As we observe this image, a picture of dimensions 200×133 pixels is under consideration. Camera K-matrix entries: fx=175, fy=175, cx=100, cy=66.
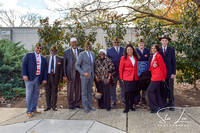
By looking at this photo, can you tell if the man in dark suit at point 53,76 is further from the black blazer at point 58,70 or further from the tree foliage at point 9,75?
the tree foliage at point 9,75

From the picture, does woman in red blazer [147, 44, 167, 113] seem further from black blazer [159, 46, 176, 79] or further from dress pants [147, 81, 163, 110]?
black blazer [159, 46, 176, 79]

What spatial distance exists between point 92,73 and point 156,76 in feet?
6.10

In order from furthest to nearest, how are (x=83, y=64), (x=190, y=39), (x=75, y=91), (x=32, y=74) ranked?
(x=190, y=39)
(x=75, y=91)
(x=83, y=64)
(x=32, y=74)

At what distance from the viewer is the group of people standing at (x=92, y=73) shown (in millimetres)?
4969

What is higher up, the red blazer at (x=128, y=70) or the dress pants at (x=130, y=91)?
the red blazer at (x=128, y=70)

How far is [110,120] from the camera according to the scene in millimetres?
4523

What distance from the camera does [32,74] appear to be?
4984 mm

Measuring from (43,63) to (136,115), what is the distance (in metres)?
3.11

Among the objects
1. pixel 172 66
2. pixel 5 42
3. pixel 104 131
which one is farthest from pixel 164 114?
pixel 5 42

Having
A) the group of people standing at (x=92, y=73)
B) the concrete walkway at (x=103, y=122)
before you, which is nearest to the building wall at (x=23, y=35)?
the group of people standing at (x=92, y=73)

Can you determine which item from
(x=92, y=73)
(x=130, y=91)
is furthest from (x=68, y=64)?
(x=130, y=91)

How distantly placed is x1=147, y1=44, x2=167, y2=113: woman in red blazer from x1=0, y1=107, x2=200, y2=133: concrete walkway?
31cm

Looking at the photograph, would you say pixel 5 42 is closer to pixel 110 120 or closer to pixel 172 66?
pixel 110 120

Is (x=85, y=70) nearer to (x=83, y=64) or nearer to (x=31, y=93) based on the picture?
(x=83, y=64)
